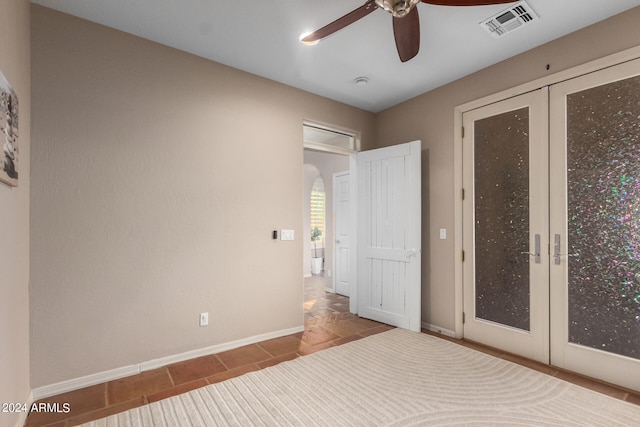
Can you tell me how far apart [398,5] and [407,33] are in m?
0.42

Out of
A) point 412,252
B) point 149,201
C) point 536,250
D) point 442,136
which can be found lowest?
point 412,252

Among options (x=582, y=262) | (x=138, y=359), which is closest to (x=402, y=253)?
(x=582, y=262)

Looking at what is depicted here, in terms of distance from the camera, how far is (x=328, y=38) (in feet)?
8.90

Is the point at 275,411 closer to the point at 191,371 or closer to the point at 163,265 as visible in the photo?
the point at 191,371

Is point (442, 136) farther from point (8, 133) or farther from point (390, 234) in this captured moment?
point (8, 133)

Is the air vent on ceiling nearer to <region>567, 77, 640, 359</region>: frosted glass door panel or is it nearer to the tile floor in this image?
<region>567, 77, 640, 359</region>: frosted glass door panel

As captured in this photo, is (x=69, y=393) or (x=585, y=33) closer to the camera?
(x=69, y=393)

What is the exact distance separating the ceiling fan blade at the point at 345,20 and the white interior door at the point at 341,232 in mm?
3277

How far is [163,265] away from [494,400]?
277cm

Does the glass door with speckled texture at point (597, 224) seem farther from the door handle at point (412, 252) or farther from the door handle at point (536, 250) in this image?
the door handle at point (412, 252)

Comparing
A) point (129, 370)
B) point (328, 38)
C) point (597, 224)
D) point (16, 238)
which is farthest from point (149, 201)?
point (597, 224)

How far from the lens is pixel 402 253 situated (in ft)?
12.4

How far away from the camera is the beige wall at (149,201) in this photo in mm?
2328

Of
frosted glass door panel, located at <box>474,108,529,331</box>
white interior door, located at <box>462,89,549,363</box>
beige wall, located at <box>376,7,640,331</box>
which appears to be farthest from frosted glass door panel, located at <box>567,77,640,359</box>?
beige wall, located at <box>376,7,640,331</box>
